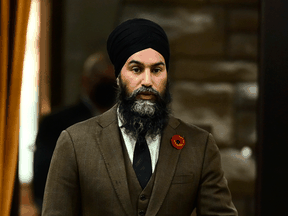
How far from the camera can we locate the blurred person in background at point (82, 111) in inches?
71.8

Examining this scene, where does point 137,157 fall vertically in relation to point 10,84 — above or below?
below

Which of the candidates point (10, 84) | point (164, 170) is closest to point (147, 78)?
point (164, 170)

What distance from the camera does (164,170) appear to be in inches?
55.6

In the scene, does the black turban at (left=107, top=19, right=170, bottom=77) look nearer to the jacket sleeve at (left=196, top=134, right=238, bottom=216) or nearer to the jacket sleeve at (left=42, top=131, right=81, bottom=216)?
the jacket sleeve at (left=42, top=131, right=81, bottom=216)

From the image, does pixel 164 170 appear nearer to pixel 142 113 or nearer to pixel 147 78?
pixel 142 113

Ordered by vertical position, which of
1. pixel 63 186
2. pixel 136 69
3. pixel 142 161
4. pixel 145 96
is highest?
pixel 136 69

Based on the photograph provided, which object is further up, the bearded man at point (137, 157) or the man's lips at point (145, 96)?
the man's lips at point (145, 96)

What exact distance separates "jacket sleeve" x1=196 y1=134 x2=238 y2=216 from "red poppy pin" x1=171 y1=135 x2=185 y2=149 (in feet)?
0.45

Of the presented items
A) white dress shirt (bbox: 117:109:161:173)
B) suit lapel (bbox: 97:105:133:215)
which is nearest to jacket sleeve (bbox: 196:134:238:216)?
white dress shirt (bbox: 117:109:161:173)

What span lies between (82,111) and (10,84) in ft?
1.51

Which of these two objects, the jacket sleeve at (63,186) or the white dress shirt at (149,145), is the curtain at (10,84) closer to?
the jacket sleeve at (63,186)

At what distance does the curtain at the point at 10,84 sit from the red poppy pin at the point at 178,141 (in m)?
0.97

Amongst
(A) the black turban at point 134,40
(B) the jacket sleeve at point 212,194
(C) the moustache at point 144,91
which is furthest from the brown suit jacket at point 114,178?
(A) the black turban at point 134,40

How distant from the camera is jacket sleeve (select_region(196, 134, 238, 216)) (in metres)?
1.44
